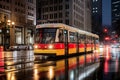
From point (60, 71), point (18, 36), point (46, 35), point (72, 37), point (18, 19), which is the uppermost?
point (18, 19)

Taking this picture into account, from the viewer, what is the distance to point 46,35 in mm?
29906

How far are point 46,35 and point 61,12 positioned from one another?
116 m

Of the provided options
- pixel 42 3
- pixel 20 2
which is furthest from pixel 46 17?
pixel 20 2

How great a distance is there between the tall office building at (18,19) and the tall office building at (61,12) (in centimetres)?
2912

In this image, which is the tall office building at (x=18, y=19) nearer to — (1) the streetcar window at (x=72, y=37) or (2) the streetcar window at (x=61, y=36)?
(1) the streetcar window at (x=72, y=37)

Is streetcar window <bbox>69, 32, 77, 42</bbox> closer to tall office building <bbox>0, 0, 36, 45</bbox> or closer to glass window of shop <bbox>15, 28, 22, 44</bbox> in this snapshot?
tall office building <bbox>0, 0, 36, 45</bbox>

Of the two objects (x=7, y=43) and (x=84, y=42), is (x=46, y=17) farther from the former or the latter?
(x=84, y=42)

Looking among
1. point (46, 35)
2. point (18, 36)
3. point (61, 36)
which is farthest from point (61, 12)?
point (46, 35)

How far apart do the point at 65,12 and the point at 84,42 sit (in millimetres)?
100118

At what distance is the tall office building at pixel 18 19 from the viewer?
305 ft

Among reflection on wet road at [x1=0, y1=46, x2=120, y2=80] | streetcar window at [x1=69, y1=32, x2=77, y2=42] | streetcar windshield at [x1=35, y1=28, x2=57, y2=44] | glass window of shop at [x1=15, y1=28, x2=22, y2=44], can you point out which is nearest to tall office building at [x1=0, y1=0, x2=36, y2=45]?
glass window of shop at [x1=15, y1=28, x2=22, y2=44]

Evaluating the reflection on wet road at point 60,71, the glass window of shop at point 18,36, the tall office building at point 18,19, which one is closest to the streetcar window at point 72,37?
the reflection on wet road at point 60,71

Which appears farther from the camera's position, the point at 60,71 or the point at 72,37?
the point at 72,37

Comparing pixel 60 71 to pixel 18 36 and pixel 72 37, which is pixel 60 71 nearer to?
pixel 72 37
